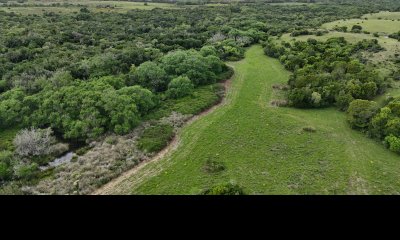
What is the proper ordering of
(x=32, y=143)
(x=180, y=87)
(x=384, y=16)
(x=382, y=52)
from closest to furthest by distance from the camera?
(x=32, y=143)
(x=180, y=87)
(x=382, y=52)
(x=384, y=16)

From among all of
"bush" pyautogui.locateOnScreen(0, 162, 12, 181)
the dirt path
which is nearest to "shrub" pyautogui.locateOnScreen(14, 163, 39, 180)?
"bush" pyautogui.locateOnScreen(0, 162, 12, 181)

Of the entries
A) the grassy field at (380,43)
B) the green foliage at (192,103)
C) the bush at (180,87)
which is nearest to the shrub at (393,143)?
the green foliage at (192,103)

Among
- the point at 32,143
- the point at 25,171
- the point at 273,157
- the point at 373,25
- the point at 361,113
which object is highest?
the point at 373,25

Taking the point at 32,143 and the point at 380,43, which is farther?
the point at 380,43

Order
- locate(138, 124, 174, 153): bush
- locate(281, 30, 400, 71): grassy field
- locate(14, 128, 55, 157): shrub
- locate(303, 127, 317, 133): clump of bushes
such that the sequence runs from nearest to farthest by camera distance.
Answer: locate(14, 128, 55, 157): shrub → locate(138, 124, 174, 153): bush → locate(303, 127, 317, 133): clump of bushes → locate(281, 30, 400, 71): grassy field

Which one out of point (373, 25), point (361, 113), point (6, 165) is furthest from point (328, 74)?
point (373, 25)

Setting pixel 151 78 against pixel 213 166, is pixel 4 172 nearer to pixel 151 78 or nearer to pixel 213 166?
pixel 213 166

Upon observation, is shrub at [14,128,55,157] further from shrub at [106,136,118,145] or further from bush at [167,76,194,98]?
bush at [167,76,194,98]
